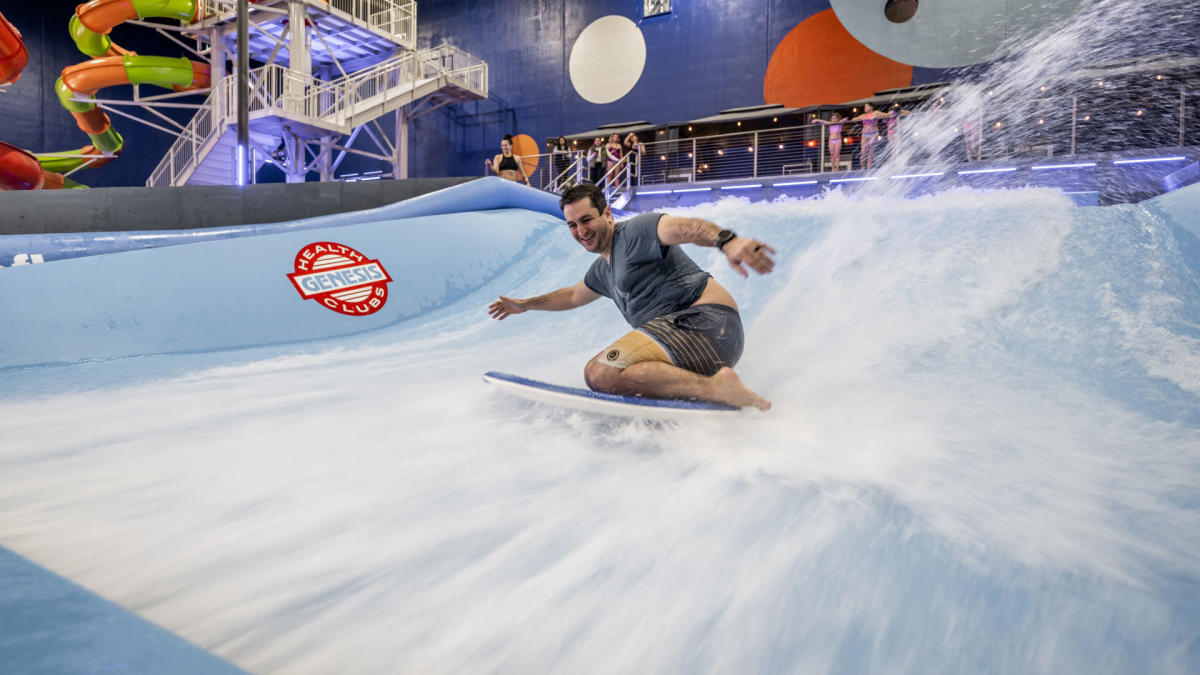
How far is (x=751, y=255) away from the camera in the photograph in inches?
79.7

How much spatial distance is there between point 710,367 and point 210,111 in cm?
1359

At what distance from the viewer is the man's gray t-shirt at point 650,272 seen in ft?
8.57

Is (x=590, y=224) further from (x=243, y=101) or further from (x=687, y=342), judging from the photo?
(x=243, y=101)

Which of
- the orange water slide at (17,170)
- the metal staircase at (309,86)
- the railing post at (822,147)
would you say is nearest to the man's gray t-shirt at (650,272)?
the railing post at (822,147)

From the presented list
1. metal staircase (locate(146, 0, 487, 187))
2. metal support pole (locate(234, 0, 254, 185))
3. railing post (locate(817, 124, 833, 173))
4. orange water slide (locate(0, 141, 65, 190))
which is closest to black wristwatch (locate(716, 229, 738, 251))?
metal support pole (locate(234, 0, 254, 185))

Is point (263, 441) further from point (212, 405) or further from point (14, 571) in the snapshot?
point (14, 571)

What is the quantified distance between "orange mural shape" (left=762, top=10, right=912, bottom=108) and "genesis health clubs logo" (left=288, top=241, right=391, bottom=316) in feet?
35.2

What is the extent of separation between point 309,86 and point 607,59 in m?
6.57

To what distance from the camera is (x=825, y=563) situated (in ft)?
4.82

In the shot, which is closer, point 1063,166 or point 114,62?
point 1063,166

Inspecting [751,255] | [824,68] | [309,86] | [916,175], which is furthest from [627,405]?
[824,68]

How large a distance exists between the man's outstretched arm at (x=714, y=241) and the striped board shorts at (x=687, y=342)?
→ 11.8 inches

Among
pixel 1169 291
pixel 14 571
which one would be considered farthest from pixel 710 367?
pixel 1169 291

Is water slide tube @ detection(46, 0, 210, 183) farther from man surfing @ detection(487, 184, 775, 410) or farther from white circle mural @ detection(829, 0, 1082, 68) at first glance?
man surfing @ detection(487, 184, 775, 410)
